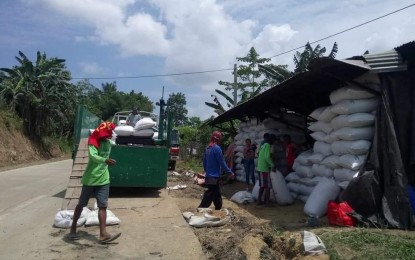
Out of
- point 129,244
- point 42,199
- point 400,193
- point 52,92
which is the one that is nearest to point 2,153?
point 52,92

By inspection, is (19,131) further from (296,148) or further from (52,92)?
(296,148)

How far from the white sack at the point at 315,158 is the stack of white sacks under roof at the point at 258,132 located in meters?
2.91

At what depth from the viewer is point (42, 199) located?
10.1m

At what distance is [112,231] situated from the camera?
6523mm

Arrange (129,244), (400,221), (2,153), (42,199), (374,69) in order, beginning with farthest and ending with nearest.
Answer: (2,153), (42,199), (374,69), (400,221), (129,244)

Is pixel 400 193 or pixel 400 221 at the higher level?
pixel 400 193

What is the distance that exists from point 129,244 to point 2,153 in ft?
65.5

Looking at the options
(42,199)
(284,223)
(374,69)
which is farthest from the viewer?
(42,199)

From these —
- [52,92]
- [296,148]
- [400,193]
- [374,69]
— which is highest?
[52,92]

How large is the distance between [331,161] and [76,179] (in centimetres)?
526

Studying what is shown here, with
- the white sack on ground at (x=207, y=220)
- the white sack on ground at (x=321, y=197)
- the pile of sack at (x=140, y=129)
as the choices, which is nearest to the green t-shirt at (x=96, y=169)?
the white sack on ground at (x=207, y=220)

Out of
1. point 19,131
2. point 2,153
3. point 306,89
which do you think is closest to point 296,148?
point 306,89

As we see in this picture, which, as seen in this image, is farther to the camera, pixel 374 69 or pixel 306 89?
pixel 306 89

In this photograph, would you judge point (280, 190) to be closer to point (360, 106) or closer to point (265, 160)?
point (265, 160)
